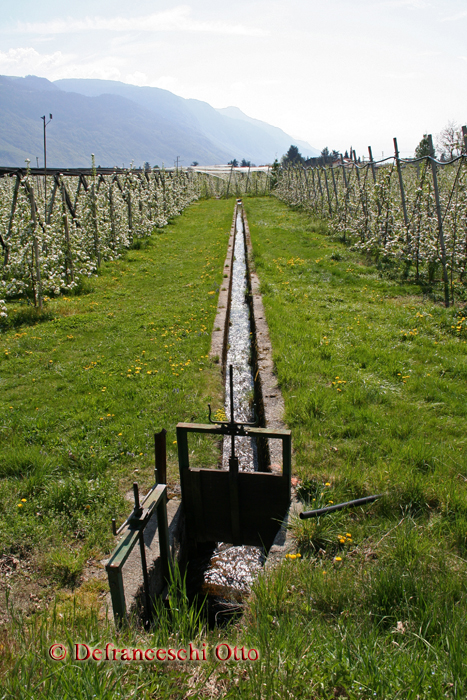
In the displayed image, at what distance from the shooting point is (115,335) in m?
7.62

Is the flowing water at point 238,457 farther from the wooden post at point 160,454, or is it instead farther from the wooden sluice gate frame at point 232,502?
the wooden post at point 160,454

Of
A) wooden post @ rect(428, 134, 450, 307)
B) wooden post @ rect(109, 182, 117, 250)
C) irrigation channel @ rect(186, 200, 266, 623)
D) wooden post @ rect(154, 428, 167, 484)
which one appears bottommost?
irrigation channel @ rect(186, 200, 266, 623)

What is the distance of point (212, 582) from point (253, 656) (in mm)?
1544

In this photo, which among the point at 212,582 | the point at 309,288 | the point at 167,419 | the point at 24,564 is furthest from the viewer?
the point at 309,288

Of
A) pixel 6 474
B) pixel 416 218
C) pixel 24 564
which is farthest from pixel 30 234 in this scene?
pixel 416 218

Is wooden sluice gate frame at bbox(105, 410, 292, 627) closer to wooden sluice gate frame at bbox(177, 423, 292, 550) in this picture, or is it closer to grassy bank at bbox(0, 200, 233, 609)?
wooden sluice gate frame at bbox(177, 423, 292, 550)

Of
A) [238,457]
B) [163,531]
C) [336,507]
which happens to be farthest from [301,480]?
[238,457]

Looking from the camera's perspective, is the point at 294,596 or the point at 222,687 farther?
the point at 294,596

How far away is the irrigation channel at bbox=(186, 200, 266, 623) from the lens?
10.7ft

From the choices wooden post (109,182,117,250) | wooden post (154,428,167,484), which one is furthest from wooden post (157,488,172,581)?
wooden post (109,182,117,250)

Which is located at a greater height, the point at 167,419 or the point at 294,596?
the point at 167,419

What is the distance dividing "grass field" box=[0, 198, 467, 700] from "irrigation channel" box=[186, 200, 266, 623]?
1.66 ft

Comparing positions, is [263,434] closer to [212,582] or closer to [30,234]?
[212,582]

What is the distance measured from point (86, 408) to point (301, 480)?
8.93ft
